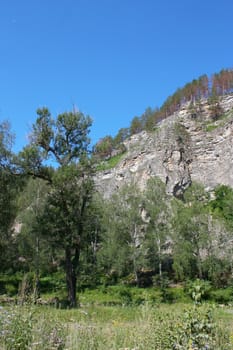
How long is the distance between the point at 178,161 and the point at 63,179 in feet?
129

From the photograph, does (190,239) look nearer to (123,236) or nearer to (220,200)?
(123,236)

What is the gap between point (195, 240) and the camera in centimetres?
3691

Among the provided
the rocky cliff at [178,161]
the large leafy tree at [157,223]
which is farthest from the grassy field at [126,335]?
the rocky cliff at [178,161]

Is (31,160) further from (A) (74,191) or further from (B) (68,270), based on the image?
(B) (68,270)

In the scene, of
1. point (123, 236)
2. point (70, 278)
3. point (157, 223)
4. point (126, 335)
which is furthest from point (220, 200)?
point (126, 335)

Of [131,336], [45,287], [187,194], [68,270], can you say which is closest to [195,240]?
[187,194]

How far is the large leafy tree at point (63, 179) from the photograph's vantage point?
1911cm

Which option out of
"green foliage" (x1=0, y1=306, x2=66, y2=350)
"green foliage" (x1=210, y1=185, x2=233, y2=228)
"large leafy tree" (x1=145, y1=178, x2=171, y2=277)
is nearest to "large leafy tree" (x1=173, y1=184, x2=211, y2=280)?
"large leafy tree" (x1=145, y1=178, x2=171, y2=277)

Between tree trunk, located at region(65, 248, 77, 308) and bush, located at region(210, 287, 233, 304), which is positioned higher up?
tree trunk, located at region(65, 248, 77, 308)

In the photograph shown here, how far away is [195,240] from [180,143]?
2435 centimetres

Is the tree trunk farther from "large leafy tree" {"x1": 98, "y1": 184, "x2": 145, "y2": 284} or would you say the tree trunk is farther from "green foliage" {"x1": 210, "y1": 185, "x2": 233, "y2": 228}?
"green foliage" {"x1": 210, "y1": 185, "x2": 233, "y2": 228}

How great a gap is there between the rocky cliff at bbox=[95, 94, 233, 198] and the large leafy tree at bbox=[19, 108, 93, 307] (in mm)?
33556

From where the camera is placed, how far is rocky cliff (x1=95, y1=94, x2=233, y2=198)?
54219mm

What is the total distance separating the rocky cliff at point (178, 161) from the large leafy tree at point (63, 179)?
33.6 m
